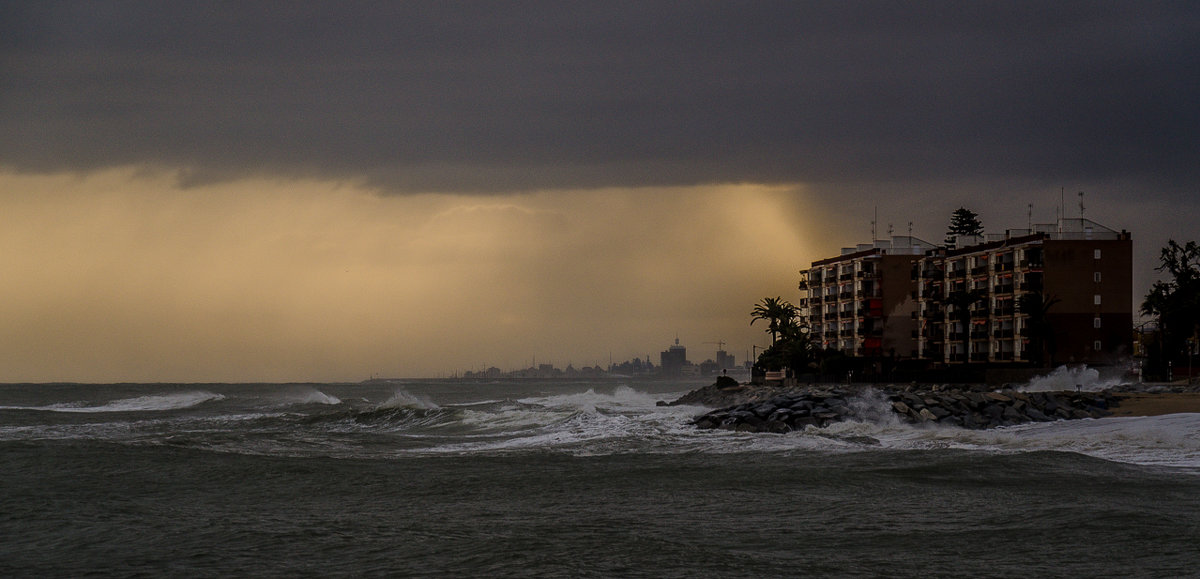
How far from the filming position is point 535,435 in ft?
133

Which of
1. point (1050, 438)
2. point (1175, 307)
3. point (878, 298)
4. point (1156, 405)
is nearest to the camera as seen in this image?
point (1050, 438)

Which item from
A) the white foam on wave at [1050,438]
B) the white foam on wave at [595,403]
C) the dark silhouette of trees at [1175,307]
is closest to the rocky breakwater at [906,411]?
the white foam on wave at [1050,438]

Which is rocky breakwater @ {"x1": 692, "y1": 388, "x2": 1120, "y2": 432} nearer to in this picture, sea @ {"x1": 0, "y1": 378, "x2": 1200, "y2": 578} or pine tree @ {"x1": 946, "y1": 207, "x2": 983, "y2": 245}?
sea @ {"x1": 0, "y1": 378, "x2": 1200, "y2": 578}

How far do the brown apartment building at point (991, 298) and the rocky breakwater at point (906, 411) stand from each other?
50.9 metres

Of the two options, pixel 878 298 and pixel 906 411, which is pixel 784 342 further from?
pixel 906 411

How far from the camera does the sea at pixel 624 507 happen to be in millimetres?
13906

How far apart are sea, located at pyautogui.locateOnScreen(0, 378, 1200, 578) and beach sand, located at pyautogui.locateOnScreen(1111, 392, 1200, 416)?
534 cm

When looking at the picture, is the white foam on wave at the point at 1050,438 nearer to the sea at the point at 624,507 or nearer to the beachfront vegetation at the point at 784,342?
the sea at the point at 624,507

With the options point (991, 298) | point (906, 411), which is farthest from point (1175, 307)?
point (906, 411)

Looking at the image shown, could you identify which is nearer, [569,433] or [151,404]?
[569,433]

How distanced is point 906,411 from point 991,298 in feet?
213

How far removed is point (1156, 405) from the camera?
144 feet

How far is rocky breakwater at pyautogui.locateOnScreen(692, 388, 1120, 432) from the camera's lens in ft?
134

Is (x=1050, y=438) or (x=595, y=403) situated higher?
(x=1050, y=438)
